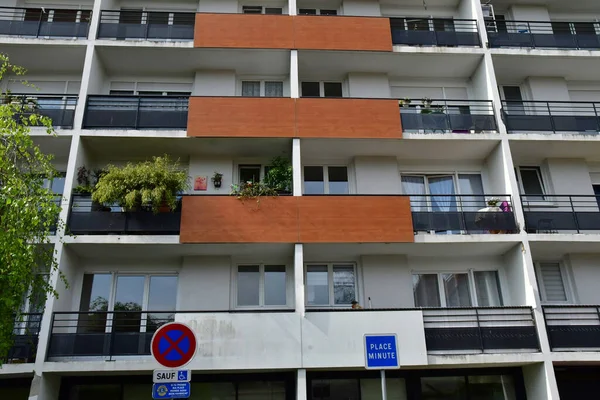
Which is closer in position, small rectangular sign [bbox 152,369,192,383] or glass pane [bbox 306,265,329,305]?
small rectangular sign [bbox 152,369,192,383]

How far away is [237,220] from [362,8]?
9.52 meters

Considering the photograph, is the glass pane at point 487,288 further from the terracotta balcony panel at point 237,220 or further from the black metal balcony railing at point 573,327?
the terracotta balcony panel at point 237,220

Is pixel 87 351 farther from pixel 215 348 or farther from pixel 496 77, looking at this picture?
pixel 496 77

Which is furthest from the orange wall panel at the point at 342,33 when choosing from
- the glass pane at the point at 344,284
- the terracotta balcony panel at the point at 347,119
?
the glass pane at the point at 344,284

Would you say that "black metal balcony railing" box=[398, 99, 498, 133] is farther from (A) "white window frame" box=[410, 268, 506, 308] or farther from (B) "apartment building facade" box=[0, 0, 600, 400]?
(A) "white window frame" box=[410, 268, 506, 308]

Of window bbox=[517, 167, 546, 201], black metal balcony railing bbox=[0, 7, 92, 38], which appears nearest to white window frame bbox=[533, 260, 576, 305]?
window bbox=[517, 167, 546, 201]

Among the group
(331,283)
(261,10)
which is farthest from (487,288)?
(261,10)

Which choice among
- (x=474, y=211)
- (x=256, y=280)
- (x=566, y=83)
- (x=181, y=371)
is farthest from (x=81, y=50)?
(x=566, y=83)

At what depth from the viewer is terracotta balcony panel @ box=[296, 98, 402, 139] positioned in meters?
14.0

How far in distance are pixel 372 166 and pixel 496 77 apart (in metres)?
5.79

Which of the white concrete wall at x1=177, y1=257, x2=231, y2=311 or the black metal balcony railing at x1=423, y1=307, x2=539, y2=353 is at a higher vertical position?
the white concrete wall at x1=177, y1=257, x2=231, y2=311

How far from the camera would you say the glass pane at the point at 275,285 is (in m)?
13.7

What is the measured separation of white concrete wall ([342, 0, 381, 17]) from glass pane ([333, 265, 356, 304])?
9236 mm

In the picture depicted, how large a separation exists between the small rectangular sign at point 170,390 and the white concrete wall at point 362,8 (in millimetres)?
14399
